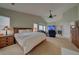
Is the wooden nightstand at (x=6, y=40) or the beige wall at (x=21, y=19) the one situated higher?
the beige wall at (x=21, y=19)

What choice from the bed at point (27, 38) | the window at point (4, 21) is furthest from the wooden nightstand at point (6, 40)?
the window at point (4, 21)

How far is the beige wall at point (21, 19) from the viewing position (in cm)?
222

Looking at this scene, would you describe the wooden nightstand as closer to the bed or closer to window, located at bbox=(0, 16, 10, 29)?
the bed

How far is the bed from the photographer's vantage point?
2225 millimetres

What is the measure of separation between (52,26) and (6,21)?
1053 mm

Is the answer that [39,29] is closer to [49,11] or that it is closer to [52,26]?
[52,26]

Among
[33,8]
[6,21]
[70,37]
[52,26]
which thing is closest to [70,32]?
[70,37]

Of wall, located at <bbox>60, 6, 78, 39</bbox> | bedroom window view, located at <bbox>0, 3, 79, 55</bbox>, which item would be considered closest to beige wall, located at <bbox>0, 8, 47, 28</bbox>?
bedroom window view, located at <bbox>0, 3, 79, 55</bbox>

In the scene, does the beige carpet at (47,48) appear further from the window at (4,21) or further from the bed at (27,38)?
the window at (4,21)

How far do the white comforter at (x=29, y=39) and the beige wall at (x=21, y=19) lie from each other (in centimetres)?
23

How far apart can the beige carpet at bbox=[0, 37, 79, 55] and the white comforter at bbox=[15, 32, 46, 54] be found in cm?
9

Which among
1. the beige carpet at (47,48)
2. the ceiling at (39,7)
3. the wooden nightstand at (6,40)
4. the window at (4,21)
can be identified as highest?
the ceiling at (39,7)
